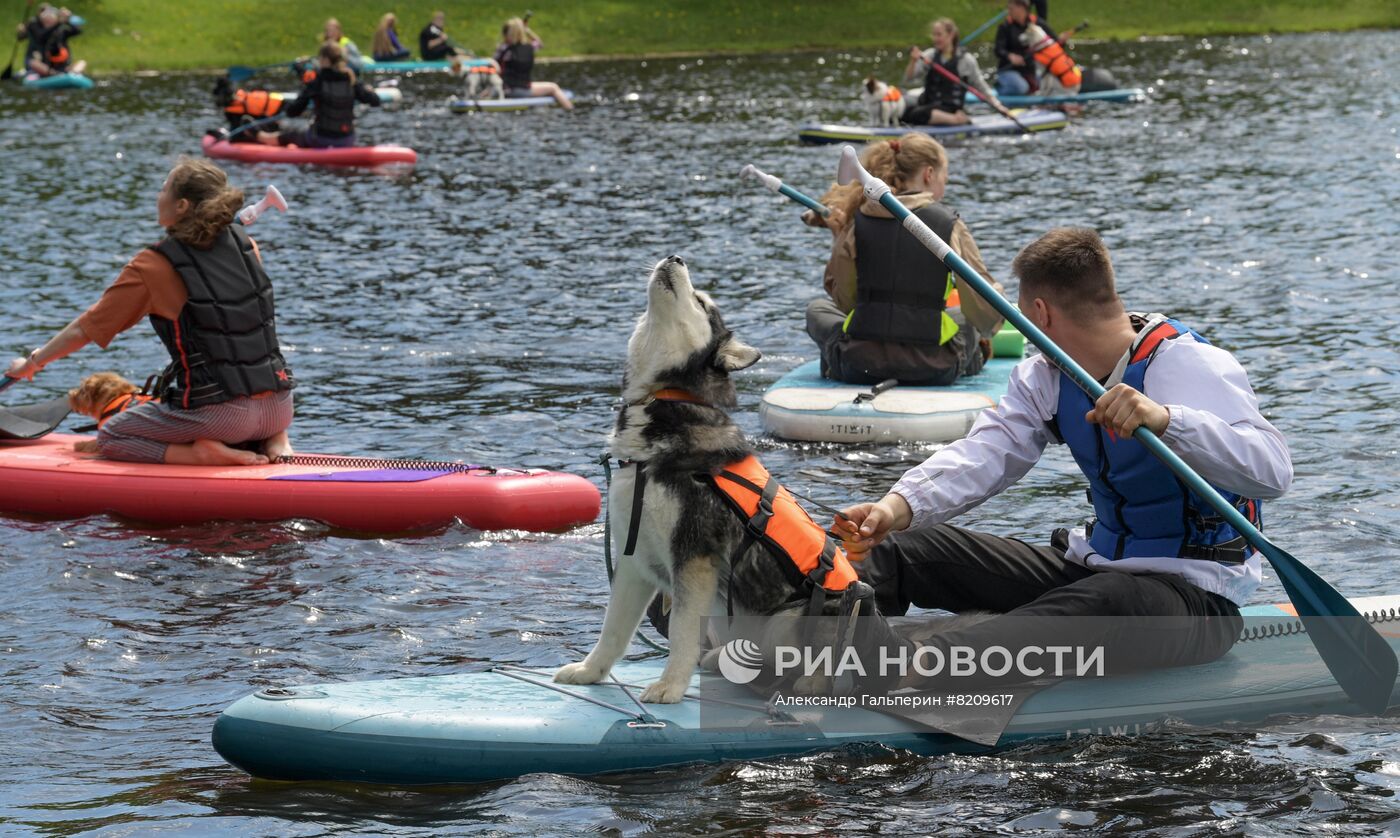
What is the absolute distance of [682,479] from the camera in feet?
17.7

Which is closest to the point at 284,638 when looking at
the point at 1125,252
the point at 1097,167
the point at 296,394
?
the point at 296,394

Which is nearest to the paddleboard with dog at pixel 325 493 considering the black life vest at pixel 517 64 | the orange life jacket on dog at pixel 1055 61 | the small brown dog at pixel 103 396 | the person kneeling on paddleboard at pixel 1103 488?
the small brown dog at pixel 103 396

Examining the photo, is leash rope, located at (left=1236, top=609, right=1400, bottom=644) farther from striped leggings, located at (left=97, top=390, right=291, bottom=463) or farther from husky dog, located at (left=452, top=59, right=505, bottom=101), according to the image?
husky dog, located at (left=452, top=59, right=505, bottom=101)

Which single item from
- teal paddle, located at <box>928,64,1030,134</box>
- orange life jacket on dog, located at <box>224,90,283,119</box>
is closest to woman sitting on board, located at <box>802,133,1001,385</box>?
teal paddle, located at <box>928,64,1030,134</box>

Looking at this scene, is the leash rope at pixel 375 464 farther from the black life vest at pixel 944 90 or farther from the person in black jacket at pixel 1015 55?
the person in black jacket at pixel 1015 55

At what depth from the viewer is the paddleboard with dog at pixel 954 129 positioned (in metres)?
25.9

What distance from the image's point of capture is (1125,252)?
17.8 meters

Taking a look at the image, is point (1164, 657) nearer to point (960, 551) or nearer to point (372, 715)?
point (960, 551)

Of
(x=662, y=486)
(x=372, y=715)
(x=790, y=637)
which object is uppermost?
(x=662, y=486)

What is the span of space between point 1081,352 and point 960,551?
0.83 m

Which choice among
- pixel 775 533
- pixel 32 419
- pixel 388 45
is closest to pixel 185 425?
pixel 32 419

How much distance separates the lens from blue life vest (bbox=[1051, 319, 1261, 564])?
548 centimetres

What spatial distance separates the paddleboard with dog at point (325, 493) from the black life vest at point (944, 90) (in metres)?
18.9

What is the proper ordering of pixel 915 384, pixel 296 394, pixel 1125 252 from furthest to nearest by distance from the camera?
1. pixel 1125 252
2. pixel 296 394
3. pixel 915 384
